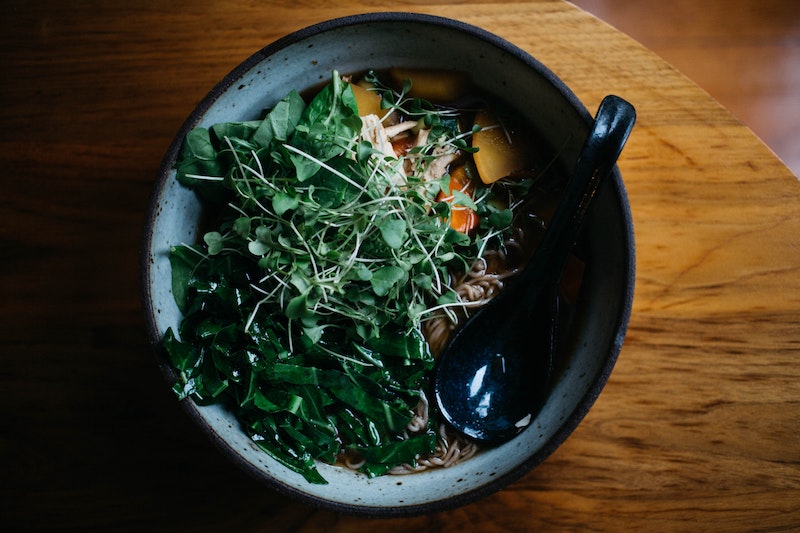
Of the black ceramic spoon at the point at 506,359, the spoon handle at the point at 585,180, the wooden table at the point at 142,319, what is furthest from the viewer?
the wooden table at the point at 142,319

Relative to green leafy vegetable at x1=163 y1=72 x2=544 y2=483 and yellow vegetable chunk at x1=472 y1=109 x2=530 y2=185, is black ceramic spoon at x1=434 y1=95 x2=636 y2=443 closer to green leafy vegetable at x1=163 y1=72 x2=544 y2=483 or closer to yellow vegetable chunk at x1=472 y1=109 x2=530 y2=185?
green leafy vegetable at x1=163 y1=72 x2=544 y2=483

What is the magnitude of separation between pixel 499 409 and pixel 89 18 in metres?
1.51

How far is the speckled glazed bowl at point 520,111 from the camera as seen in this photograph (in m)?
1.32

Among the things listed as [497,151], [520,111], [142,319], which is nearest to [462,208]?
[497,151]

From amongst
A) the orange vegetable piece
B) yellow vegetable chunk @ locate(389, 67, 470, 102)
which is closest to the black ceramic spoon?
the orange vegetable piece

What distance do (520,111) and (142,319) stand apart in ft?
3.70

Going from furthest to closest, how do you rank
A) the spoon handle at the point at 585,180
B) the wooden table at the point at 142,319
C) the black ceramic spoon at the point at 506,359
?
the wooden table at the point at 142,319 → the black ceramic spoon at the point at 506,359 → the spoon handle at the point at 585,180

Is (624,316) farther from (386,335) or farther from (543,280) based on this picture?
(386,335)

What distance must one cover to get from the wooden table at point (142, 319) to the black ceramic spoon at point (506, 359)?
0.22 m

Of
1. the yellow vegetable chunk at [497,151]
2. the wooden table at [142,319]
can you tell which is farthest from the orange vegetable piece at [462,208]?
the wooden table at [142,319]

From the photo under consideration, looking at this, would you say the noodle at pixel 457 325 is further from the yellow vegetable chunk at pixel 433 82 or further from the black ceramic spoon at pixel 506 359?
the yellow vegetable chunk at pixel 433 82

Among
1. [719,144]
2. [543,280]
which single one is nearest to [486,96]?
[543,280]

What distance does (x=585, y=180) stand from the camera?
4.41 ft

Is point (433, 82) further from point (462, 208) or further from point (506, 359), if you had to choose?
point (506, 359)
